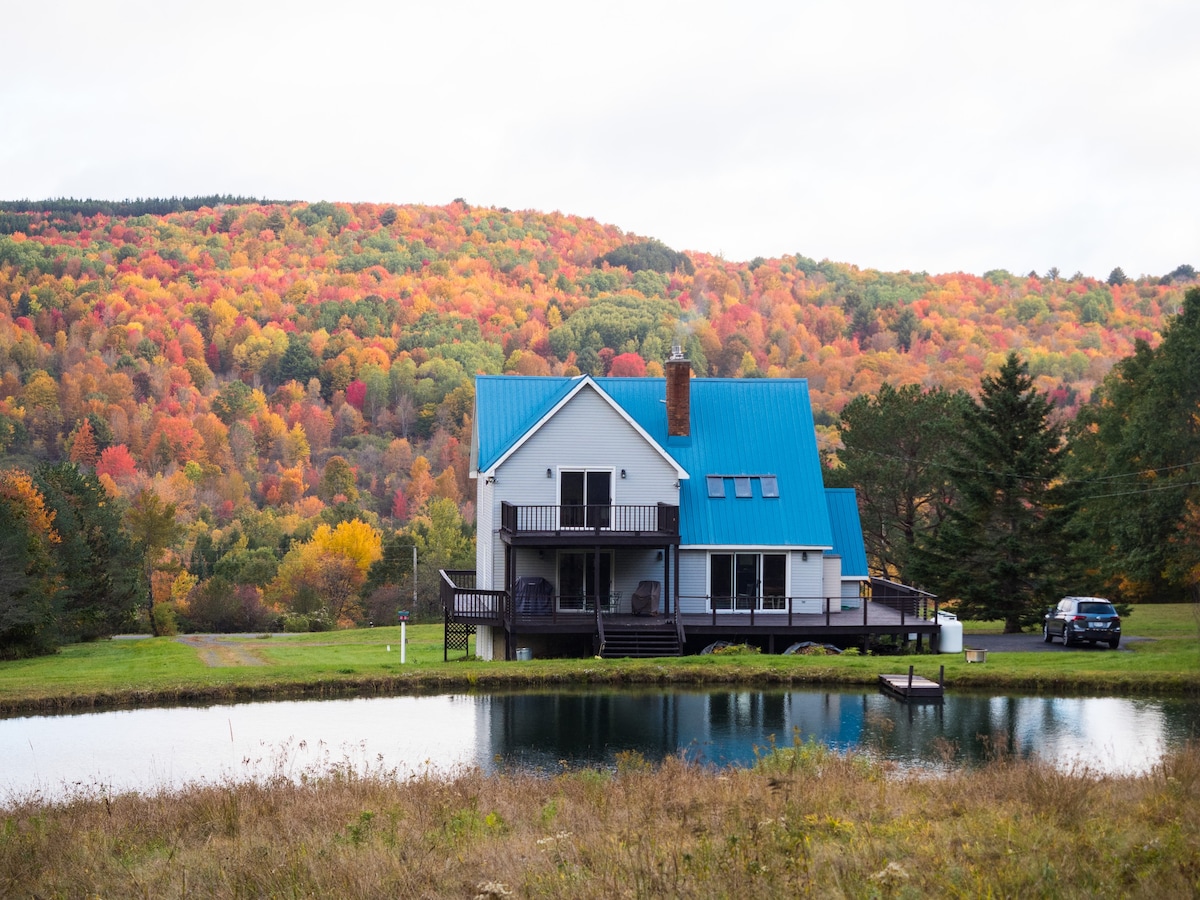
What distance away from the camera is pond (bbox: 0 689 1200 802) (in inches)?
853

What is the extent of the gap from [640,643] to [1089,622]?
12.6 metres

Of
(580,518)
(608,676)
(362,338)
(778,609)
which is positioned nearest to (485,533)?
(580,518)

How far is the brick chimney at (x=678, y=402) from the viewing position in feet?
137

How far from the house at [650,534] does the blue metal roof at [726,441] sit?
59 mm

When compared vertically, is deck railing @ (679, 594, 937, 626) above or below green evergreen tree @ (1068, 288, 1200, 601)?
below

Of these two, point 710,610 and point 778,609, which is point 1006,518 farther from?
point 710,610

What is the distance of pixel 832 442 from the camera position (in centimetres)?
9850

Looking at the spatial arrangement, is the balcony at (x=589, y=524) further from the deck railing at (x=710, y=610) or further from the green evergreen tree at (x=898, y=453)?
the green evergreen tree at (x=898, y=453)

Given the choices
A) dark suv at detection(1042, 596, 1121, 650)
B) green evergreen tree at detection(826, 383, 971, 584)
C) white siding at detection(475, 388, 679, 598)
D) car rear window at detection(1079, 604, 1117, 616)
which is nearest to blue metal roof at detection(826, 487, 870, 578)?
white siding at detection(475, 388, 679, 598)

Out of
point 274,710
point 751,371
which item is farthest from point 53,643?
point 751,371

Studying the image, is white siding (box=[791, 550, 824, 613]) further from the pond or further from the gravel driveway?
the pond

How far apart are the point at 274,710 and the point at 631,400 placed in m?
18.1

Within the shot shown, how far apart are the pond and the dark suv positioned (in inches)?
350

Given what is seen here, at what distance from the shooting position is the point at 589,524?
39.8m
